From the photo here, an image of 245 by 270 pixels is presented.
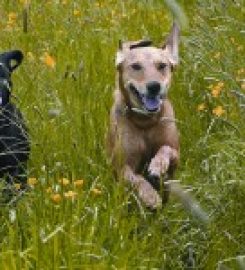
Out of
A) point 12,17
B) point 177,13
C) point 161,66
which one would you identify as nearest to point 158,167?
point 161,66

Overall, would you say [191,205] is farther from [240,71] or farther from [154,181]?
[240,71]

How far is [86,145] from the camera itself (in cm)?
507

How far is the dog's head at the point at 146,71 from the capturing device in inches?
177

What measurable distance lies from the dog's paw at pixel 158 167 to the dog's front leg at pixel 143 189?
0.06 meters

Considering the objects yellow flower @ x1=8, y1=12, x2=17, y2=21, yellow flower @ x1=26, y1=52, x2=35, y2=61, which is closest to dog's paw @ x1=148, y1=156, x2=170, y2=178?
yellow flower @ x1=26, y1=52, x2=35, y2=61

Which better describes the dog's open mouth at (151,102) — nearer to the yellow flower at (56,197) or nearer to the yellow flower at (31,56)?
the yellow flower at (56,197)

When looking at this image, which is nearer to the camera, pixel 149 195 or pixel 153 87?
pixel 149 195

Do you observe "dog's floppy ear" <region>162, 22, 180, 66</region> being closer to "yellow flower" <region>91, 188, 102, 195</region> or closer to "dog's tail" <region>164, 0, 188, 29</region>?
"yellow flower" <region>91, 188, 102, 195</region>

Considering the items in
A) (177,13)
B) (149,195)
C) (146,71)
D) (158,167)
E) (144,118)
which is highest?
(177,13)

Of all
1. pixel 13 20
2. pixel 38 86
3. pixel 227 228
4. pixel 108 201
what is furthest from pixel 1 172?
pixel 13 20

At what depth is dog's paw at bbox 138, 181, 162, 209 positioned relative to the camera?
4.29 meters

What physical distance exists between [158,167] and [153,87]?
370mm

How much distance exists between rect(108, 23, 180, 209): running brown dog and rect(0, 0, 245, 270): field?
0.40 ft

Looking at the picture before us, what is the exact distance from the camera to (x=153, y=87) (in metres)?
4.48
